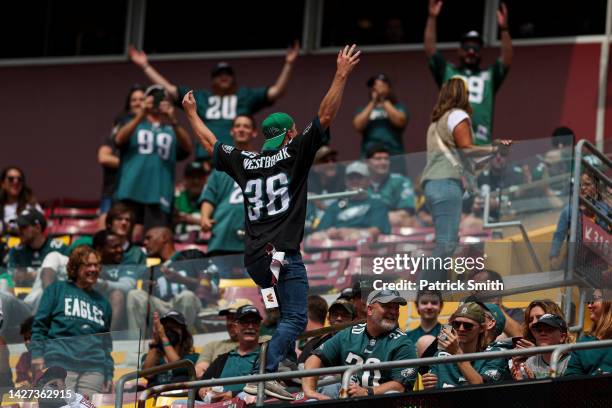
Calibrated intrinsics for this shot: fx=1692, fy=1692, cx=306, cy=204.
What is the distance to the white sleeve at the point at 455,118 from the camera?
1320cm

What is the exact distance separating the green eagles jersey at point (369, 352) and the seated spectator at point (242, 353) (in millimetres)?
728

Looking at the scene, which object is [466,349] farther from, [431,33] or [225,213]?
[431,33]

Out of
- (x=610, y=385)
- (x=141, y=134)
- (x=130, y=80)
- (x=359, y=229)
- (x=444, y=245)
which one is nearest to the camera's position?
(x=610, y=385)

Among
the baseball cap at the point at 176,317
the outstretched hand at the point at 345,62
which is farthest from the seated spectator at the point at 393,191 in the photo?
the outstretched hand at the point at 345,62

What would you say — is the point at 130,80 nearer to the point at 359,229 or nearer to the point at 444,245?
the point at 359,229

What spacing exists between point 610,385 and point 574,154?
2953mm

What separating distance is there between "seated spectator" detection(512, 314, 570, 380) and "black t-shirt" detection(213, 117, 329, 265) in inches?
62.0

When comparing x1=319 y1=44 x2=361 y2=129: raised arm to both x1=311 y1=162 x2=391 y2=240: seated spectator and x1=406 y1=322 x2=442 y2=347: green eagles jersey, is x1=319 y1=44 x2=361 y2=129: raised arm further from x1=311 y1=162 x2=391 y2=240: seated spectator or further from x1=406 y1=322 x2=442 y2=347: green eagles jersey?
x1=311 y1=162 x2=391 y2=240: seated spectator

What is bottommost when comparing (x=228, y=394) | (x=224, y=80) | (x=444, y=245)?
(x=228, y=394)

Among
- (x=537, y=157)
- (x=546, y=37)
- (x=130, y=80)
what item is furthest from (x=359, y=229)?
(x=130, y=80)

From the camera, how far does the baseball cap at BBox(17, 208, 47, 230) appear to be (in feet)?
48.7

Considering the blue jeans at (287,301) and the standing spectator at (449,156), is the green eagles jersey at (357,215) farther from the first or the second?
the blue jeans at (287,301)

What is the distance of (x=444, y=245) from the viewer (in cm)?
1217

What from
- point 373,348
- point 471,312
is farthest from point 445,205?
point 373,348
